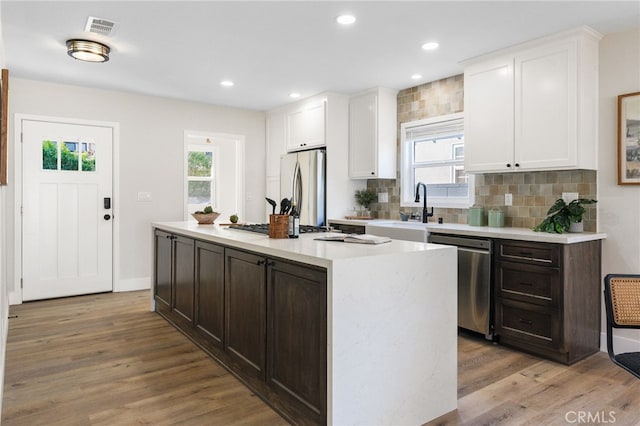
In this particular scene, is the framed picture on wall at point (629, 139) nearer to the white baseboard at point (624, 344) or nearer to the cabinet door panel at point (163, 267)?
the white baseboard at point (624, 344)

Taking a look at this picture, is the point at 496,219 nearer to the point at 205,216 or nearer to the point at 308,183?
the point at 308,183

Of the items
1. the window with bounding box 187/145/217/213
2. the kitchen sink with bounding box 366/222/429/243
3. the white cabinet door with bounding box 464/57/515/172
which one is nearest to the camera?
the white cabinet door with bounding box 464/57/515/172

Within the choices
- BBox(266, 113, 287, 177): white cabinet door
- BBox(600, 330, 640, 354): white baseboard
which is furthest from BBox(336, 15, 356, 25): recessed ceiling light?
BBox(600, 330, 640, 354): white baseboard

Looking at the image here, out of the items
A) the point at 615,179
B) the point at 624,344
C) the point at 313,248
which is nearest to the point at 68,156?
the point at 313,248

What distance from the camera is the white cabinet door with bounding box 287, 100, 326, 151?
5160 millimetres

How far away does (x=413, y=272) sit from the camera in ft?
6.82

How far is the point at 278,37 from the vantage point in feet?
11.0

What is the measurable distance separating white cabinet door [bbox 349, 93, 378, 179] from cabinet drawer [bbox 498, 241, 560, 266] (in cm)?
191

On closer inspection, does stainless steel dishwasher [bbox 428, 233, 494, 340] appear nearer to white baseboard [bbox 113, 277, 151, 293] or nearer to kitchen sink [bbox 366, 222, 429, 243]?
kitchen sink [bbox 366, 222, 429, 243]

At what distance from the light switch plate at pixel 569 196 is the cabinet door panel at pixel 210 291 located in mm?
2739

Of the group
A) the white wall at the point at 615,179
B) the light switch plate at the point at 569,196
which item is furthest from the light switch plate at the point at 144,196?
the white wall at the point at 615,179

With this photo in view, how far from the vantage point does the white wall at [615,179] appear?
3078 mm

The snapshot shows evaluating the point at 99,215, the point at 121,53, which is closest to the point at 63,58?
the point at 121,53

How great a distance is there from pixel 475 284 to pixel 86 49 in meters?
3.68
